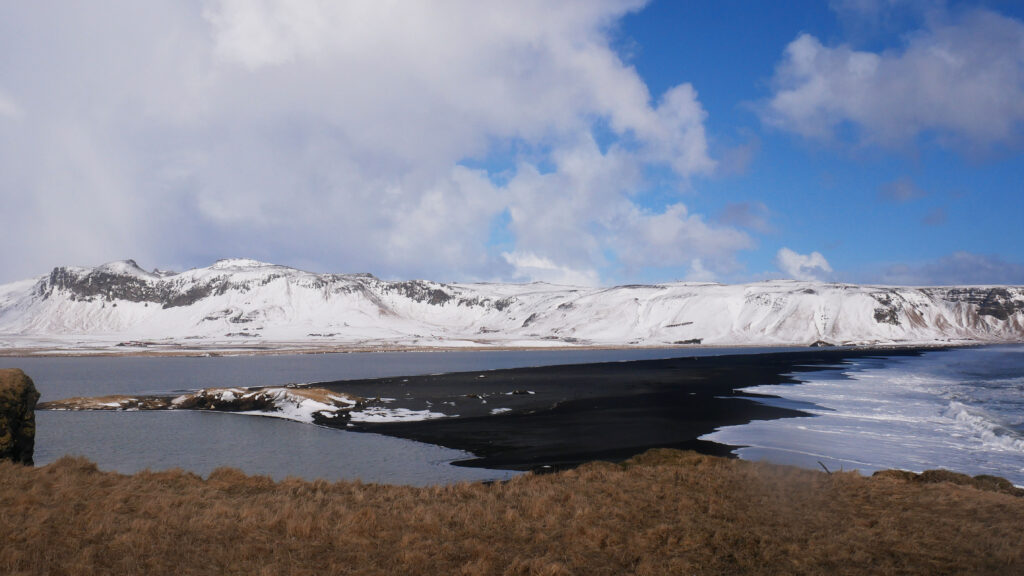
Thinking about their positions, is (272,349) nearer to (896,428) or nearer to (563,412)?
(563,412)

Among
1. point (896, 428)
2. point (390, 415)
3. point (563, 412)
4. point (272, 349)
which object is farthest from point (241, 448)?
point (272, 349)

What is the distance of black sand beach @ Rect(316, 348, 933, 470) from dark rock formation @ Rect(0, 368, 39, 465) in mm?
15397

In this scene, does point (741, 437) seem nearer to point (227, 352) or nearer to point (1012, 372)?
point (1012, 372)

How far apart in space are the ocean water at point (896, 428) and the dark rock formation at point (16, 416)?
23.0 meters

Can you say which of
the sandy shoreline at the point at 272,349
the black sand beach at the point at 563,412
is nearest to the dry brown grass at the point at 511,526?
the black sand beach at the point at 563,412

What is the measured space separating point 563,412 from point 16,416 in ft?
100

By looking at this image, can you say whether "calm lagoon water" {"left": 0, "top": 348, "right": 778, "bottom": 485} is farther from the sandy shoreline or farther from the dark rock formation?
the sandy shoreline

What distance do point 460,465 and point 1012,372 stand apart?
76.9 m

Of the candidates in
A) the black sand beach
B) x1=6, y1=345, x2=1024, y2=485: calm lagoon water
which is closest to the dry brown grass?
x1=6, y1=345, x2=1024, y2=485: calm lagoon water

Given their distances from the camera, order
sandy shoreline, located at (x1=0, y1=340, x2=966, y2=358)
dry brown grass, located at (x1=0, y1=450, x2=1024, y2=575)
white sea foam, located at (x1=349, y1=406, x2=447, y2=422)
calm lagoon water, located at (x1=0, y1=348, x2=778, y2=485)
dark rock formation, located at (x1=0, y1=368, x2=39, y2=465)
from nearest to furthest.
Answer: dry brown grass, located at (x1=0, y1=450, x2=1024, y2=575)
dark rock formation, located at (x1=0, y1=368, x2=39, y2=465)
calm lagoon water, located at (x1=0, y1=348, x2=778, y2=485)
white sea foam, located at (x1=349, y1=406, x2=447, y2=422)
sandy shoreline, located at (x1=0, y1=340, x2=966, y2=358)

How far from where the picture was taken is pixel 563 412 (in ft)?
141

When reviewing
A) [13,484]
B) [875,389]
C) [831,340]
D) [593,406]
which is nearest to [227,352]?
[593,406]

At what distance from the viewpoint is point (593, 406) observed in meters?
46.1

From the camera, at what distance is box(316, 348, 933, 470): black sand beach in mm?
29828
